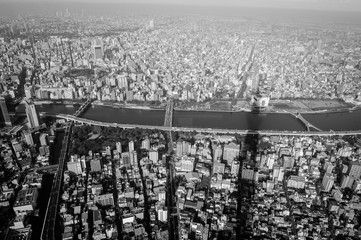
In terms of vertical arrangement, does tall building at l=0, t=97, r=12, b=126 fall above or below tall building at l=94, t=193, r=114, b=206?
above

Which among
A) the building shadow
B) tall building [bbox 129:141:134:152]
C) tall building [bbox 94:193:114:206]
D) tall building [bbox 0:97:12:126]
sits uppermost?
tall building [bbox 0:97:12:126]

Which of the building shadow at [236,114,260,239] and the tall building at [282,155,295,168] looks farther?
the tall building at [282,155,295,168]

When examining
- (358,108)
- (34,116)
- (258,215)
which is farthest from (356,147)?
(34,116)

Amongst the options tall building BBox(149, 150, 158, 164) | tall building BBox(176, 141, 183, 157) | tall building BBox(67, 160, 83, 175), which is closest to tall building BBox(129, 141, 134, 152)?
tall building BBox(149, 150, 158, 164)

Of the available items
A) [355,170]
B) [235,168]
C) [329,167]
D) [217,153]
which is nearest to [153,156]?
[217,153]

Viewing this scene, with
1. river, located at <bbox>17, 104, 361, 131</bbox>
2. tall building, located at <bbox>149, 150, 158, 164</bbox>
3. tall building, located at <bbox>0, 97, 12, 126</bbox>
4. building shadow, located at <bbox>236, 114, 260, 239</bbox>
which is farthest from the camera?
river, located at <bbox>17, 104, 361, 131</bbox>

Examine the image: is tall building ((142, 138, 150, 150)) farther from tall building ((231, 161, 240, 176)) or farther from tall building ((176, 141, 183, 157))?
tall building ((231, 161, 240, 176))

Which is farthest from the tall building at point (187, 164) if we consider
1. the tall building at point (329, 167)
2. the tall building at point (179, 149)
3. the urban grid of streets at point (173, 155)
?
the tall building at point (329, 167)

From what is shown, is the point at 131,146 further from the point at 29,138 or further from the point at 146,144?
the point at 29,138
